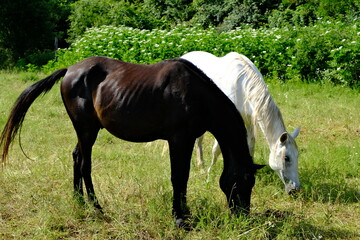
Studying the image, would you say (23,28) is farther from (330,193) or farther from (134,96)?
(330,193)

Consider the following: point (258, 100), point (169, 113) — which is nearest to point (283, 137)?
point (258, 100)

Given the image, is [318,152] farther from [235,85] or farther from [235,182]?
[235,182]

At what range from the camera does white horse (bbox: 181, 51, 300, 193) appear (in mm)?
4195

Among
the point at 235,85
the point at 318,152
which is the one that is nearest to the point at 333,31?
the point at 318,152

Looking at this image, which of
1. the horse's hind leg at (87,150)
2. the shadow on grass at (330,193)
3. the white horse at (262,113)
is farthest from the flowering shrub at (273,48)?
the horse's hind leg at (87,150)

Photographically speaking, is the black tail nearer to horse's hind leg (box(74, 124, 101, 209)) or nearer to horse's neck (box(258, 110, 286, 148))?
horse's hind leg (box(74, 124, 101, 209))

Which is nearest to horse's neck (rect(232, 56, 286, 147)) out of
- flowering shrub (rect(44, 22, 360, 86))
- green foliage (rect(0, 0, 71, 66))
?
flowering shrub (rect(44, 22, 360, 86))

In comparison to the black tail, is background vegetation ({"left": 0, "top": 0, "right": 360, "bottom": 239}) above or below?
below

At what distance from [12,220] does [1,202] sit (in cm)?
42

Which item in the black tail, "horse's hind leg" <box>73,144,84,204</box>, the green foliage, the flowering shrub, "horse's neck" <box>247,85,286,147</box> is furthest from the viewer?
the green foliage

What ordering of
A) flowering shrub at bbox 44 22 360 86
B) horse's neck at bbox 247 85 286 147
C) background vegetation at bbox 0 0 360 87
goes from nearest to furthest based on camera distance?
horse's neck at bbox 247 85 286 147
flowering shrub at bbox 44 22 360 86
background vegetation at bbox 0 0 360 87

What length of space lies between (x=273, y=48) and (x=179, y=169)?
299 inches

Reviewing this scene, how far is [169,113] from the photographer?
11.3 ft

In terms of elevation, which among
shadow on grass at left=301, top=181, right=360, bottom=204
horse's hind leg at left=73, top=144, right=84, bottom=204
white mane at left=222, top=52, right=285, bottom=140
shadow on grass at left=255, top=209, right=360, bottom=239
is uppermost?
white mane at left=222, top=52, right=285, bottom=140
